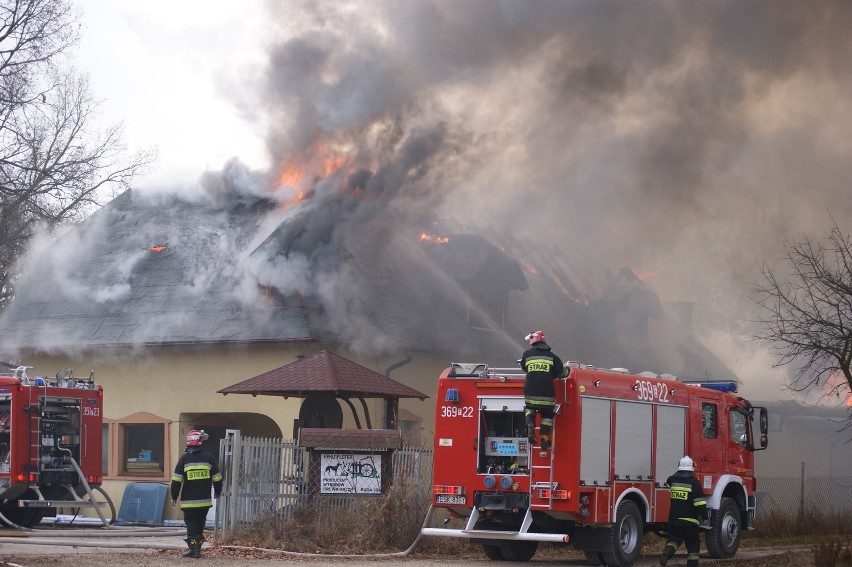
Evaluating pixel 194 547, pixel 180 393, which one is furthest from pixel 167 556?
pixel 180 393

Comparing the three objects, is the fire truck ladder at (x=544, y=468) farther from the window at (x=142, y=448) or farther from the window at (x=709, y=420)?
the window at (x=142, y=448)

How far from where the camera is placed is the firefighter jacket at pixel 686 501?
13914 mm

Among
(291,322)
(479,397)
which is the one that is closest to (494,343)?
(291,322)

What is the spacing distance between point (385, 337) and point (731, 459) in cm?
859

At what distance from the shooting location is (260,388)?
18.1 m

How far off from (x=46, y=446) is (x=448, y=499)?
8368 millimetres

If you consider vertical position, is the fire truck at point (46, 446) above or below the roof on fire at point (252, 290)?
below

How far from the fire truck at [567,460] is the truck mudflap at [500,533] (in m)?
0.01

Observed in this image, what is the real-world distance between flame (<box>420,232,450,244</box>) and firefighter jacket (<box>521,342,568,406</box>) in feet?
41.8

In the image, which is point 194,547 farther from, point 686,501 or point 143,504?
point 143,504

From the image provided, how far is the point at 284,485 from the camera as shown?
1559 cm

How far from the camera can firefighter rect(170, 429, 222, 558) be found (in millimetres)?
13297

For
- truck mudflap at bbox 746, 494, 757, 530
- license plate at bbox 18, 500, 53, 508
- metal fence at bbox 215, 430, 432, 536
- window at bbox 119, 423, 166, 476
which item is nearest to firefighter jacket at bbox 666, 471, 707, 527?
truck mudflap at bbox 746, 494, 757, 530

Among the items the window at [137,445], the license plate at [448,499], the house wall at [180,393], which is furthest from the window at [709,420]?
the window at [137,445]
